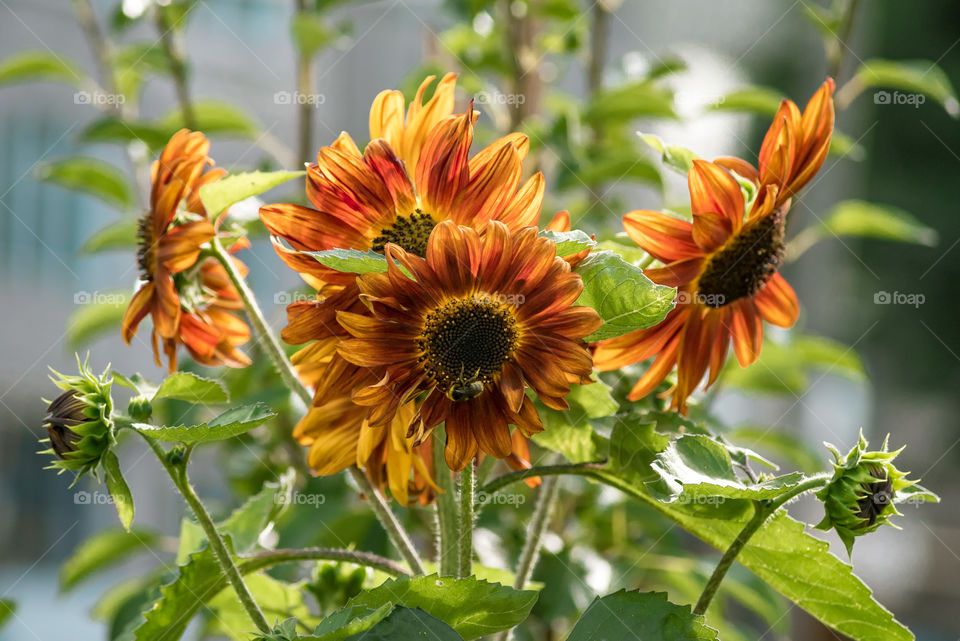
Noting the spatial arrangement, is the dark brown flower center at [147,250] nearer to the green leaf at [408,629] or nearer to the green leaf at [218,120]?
the green leaf at [408,629]

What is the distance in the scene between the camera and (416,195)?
282 mm

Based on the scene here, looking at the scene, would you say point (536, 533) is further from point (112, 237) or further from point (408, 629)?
point (112, 237)

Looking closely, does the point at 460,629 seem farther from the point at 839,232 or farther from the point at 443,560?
the point at 839,232

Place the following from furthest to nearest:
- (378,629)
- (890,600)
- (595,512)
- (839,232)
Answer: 1. (890,600)
2. (839,232)
3. (595,512)
4. (378,629)

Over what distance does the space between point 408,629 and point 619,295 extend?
11 centimetres

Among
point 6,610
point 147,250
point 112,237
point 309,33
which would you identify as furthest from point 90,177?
point 147,250

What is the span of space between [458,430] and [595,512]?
18.1 inches

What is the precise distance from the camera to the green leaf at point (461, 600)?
0.24 metres

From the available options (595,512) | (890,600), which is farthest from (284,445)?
(890,600)

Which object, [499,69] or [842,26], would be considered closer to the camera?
[842,26]

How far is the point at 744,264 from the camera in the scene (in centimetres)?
31

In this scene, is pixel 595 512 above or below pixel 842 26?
below

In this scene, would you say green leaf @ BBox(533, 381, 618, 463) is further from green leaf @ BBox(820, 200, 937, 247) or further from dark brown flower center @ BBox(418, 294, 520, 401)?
green leaf @ BBox(820, 200, 937, 247)

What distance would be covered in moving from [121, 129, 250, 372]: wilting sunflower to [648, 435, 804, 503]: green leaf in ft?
0.54
